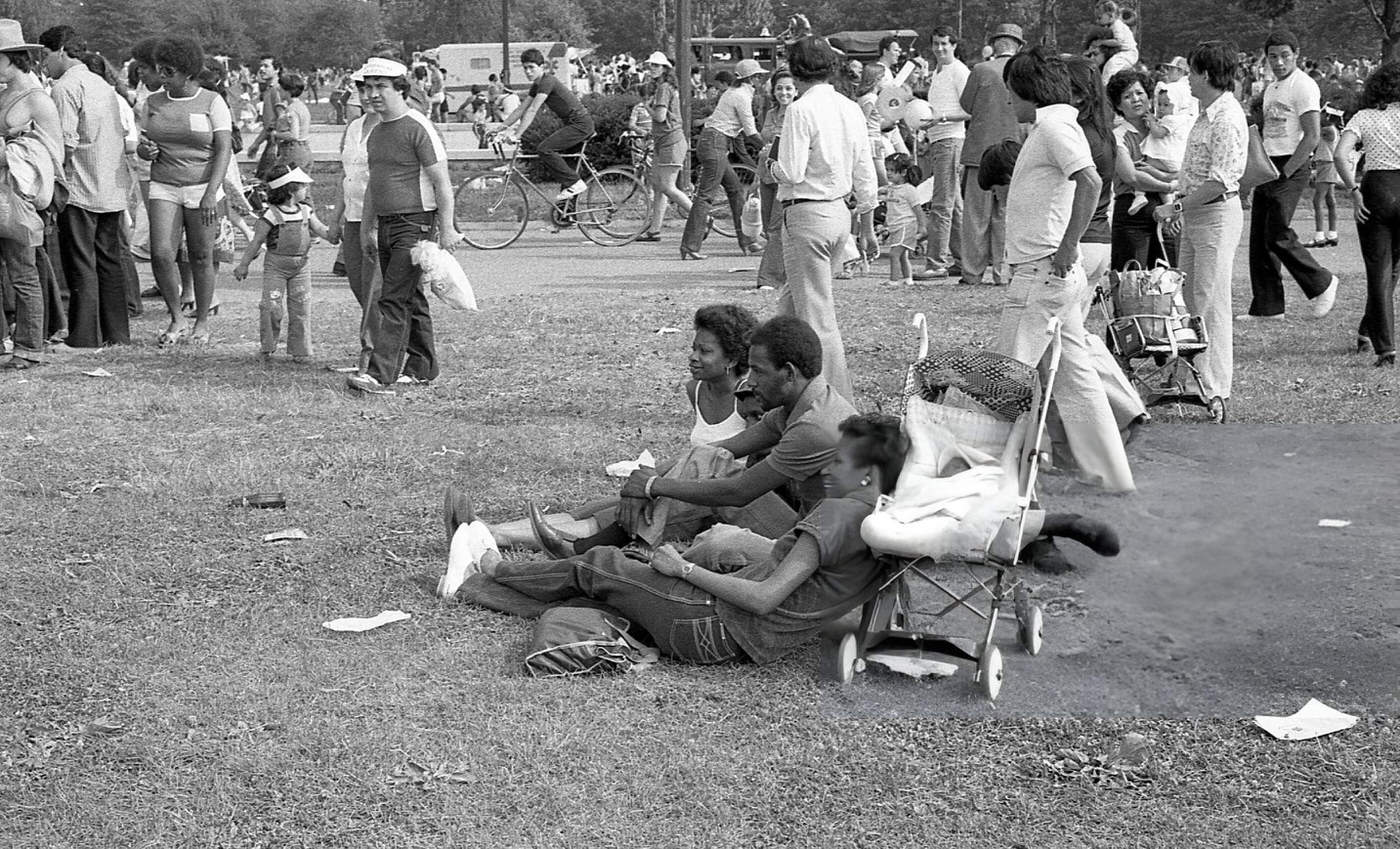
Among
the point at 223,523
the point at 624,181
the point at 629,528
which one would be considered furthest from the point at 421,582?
the point at 624,181

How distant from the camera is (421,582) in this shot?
241 inches

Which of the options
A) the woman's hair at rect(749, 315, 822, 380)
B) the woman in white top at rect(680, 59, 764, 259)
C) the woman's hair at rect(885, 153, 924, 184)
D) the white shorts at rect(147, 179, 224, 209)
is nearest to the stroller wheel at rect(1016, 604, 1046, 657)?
the woman's hair at rect(749, 315, 822, 380)

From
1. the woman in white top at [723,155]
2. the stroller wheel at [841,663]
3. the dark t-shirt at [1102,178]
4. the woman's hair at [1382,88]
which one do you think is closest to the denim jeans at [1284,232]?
the woman's hair at [1382,88]

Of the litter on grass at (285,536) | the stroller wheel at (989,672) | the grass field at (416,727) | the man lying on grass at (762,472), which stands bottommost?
the grass field at (416,727)

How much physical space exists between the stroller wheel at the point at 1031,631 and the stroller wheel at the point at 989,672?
373 millimetres

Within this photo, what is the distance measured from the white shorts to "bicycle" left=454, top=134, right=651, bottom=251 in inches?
238

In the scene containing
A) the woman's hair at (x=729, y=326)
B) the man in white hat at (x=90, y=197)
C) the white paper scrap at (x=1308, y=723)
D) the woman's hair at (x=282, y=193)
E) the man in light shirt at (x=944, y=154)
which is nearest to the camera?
the white paper scrap at (x=1308, y=723)

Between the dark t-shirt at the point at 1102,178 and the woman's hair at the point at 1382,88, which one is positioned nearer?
the dark t-shirt at the point at 1102,178

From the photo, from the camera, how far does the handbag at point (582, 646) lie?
509 centimetres

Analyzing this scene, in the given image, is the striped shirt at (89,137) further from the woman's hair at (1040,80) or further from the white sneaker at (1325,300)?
the white sneaker at (1325,300)

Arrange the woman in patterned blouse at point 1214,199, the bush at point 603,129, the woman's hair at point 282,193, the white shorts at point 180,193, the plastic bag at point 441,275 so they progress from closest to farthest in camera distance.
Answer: the woman in patterned blouse at point 1214,199
the plastic bag at point 441,275
the woman's hair at point 282,193
the white shorts at point 180,193
the bush at point 603,129

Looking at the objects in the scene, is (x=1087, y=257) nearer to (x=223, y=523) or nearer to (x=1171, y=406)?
(x=1171, y=406)

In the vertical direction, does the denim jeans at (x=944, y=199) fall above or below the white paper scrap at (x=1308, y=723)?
above

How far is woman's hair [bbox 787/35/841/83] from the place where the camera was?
8078 millimetres
